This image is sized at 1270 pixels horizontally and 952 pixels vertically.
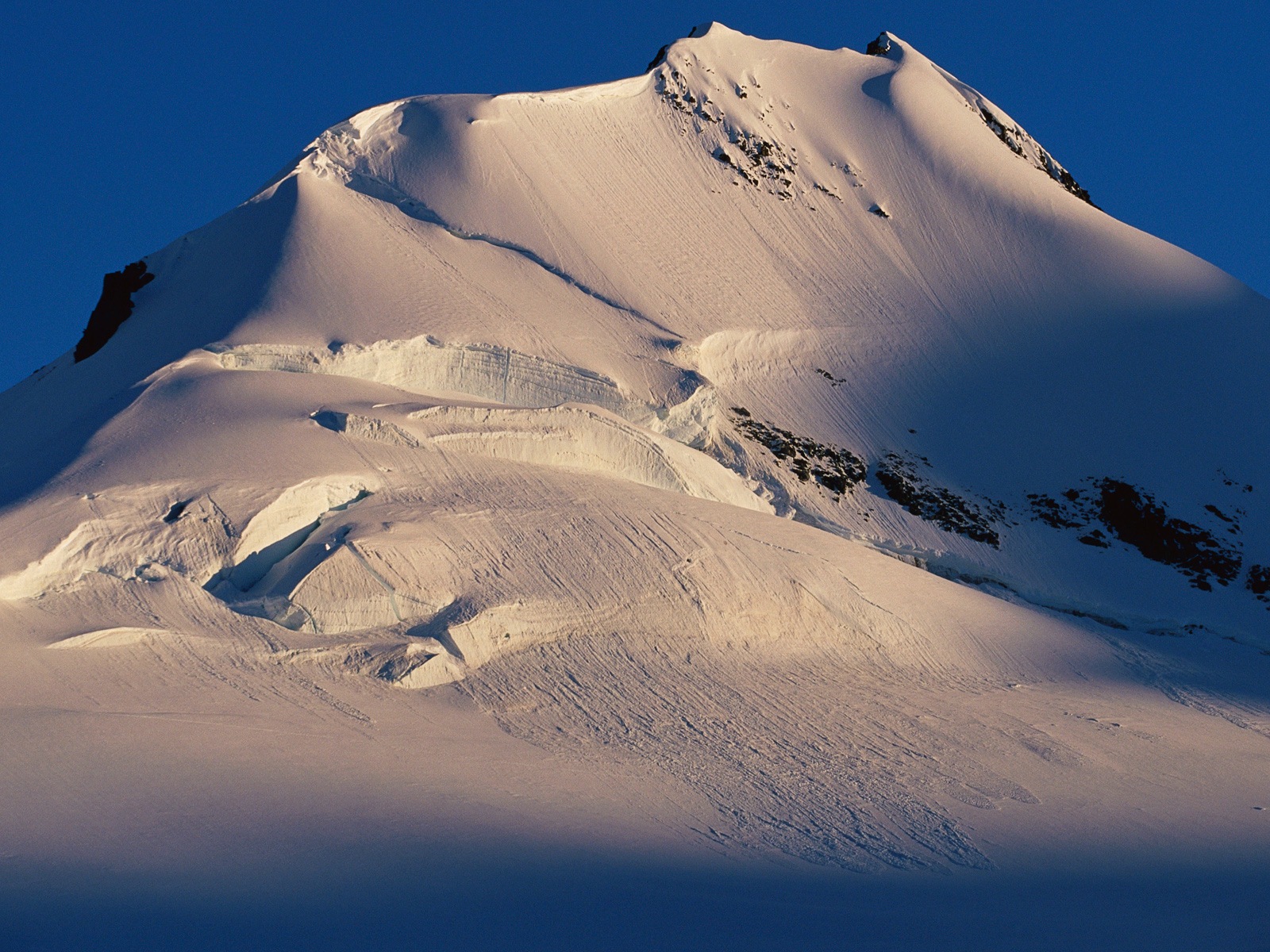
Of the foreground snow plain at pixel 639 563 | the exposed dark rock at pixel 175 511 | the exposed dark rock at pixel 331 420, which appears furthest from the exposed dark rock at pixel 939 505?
the exposed dark rock at pixel 175 511

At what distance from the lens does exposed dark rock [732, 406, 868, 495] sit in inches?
965

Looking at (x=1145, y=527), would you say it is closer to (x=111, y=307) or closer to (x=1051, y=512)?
(x=1051, y=512)

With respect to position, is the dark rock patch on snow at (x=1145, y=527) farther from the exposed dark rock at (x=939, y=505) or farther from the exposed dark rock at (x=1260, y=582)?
the exposed dark rock at (x=939, y=505)

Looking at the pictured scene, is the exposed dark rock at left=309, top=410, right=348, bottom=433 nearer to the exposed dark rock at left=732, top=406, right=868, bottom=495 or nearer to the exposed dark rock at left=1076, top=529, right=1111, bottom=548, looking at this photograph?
the exposed dark rock at left=732, top=406, right=868, bottom=495

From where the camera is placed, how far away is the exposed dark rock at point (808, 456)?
2452 centimetres

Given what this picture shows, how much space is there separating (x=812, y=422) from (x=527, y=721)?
12.6 meters

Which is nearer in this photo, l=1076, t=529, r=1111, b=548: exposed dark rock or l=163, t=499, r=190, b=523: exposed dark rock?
l=163, t=499, r=190, b=523: exposed dark rock

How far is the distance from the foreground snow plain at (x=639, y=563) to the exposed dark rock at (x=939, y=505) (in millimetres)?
88

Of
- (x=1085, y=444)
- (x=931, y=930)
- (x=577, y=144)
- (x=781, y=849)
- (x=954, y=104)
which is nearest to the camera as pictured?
(x=931, y=930)

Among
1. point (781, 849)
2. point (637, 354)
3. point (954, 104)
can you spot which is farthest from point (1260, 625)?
point (954, 104)

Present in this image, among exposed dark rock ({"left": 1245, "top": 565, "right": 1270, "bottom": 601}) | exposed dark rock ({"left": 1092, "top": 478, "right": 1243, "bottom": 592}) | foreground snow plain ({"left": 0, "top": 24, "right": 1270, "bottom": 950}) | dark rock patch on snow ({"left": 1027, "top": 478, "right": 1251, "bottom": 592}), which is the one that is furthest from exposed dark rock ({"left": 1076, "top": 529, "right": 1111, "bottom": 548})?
exposed dark rock ({"left": 1245, "top": 565, "right": 1270, "bottom": 601})

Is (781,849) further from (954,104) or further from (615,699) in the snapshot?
(954,104)

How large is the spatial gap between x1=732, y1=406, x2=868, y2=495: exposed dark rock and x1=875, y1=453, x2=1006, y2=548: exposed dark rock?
0.58 metres

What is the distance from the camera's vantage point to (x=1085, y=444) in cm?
2786
